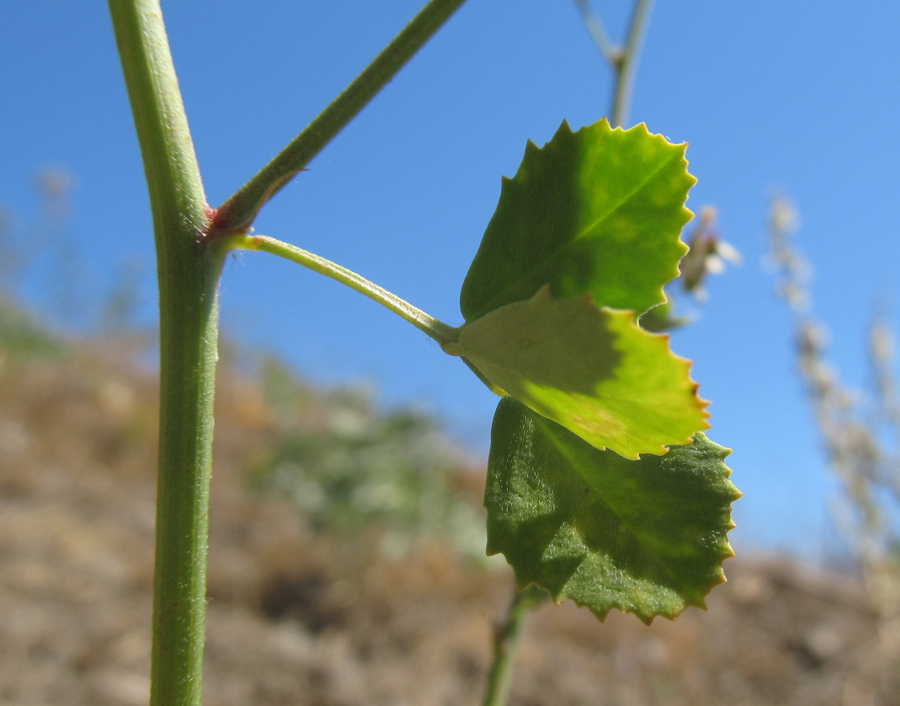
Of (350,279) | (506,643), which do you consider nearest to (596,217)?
(350,279)

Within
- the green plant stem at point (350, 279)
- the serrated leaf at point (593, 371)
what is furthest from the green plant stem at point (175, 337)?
the serrated leaf at point (593, 371)

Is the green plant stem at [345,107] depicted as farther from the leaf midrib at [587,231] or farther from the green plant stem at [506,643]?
the green plant stem at [506,643]

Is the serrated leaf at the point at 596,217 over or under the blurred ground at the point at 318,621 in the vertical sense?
under

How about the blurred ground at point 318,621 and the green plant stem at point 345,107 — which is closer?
the green plant stem at point 345,107

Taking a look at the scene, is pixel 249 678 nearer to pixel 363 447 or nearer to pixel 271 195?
pixel 363 447

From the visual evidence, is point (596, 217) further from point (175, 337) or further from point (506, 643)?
point (506, 643)

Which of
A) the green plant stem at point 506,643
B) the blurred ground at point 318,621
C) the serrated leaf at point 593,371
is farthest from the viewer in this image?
the blurred ground at point 318,621

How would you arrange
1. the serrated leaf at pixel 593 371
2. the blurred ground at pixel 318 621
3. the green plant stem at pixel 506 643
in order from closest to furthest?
the serrated leaf at pixel 593 371
the green plant stem at pixel 506 643
the blurred ground at pixel 318 621
